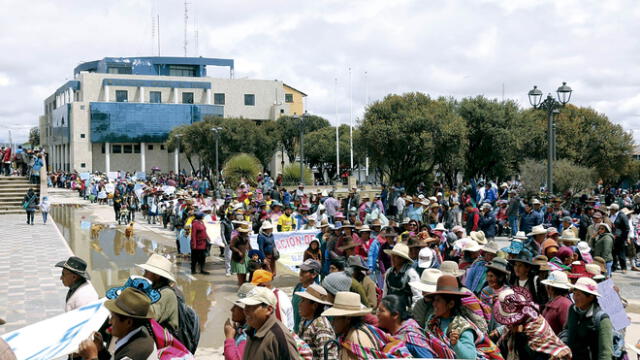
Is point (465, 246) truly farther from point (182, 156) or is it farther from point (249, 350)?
point (182, 156)

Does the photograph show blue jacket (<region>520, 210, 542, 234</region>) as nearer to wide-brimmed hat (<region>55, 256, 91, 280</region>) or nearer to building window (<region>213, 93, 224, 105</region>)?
wide-brimmed hat (<region>55, 256, 91, 280</region>)

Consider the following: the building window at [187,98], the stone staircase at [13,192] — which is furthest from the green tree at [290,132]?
the stone staircase at [13,192]

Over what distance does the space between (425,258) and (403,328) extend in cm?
407

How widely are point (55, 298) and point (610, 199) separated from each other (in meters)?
25.3

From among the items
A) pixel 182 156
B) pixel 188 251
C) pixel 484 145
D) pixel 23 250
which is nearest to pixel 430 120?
pixel 484 145

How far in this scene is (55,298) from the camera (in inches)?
458

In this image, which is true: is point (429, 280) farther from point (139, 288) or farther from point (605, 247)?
point (605, 247)

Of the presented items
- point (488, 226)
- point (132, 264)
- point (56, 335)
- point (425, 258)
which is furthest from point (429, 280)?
point (132, 264)

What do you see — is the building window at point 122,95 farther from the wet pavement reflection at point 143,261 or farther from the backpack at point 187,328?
the backpack at point 187,328

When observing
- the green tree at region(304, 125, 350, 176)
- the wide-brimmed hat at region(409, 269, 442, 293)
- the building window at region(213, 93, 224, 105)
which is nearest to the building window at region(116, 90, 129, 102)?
the building window at region(213, 93, 224, 105)

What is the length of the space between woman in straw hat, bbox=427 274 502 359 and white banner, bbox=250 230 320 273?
1024 cm

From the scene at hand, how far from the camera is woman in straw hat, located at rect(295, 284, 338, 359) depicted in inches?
191

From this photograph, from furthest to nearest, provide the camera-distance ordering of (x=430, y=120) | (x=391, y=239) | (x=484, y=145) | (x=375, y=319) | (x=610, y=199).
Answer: (x=484, y=145) → (x=430, y=120) → (x=610, y=199) → (x=391, y=239) → (x=375, y=319)

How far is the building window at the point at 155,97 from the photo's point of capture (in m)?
77.3
